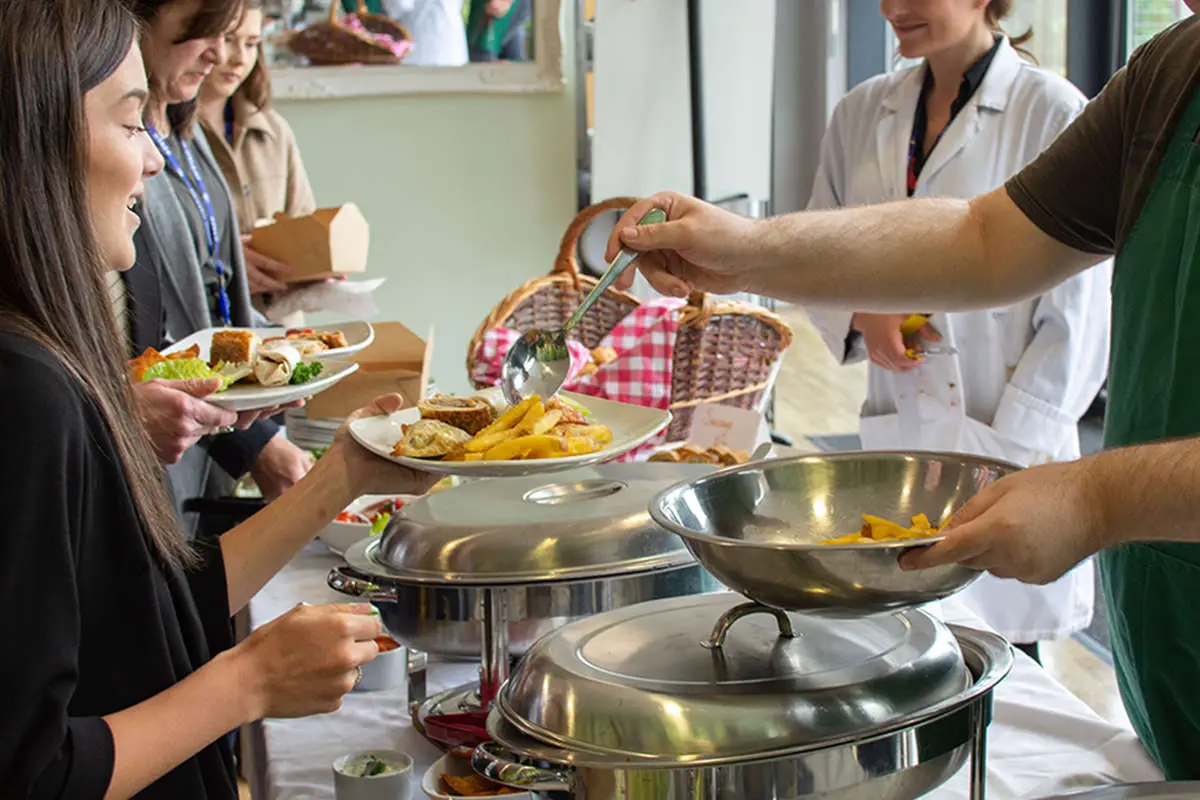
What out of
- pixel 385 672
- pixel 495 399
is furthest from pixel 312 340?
pixel 385 672

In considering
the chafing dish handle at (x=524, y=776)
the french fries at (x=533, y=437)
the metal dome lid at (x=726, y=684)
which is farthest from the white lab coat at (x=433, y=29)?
the chafing dish handle at (x=524, y=776)

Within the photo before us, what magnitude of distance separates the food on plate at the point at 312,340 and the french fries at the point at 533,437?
613mm

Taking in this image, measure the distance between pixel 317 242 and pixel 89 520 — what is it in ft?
5.45

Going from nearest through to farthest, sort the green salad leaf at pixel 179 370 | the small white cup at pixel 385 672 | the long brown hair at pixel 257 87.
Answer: the small white cup at pixel 385 672 → the green salad leaf at pixel 179 370 → the long brown hair at pixel 257 87

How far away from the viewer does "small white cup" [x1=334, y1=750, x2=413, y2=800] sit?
1.07 metres

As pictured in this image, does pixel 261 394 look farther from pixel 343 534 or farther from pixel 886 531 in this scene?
pixel 886 531

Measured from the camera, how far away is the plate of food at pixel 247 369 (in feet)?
5.48

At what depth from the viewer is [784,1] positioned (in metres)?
7.72

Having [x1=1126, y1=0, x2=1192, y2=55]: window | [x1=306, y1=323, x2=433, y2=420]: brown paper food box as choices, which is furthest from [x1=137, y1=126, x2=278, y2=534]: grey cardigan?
[x1=1126, y1=0, x2=1192, y2=55]: window

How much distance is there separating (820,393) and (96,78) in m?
5.20

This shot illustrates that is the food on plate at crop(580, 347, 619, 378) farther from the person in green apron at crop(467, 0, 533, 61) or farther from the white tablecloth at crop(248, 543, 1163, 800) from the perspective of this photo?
the person in green apron at crop(467, 0, 533, 61)

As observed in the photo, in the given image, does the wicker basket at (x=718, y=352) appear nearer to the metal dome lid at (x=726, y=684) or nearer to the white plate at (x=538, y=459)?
the white plate at (x=538, y=459)

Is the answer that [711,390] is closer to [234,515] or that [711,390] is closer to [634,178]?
[234,515]

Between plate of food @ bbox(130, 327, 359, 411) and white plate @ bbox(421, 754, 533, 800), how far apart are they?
27.2 inches
